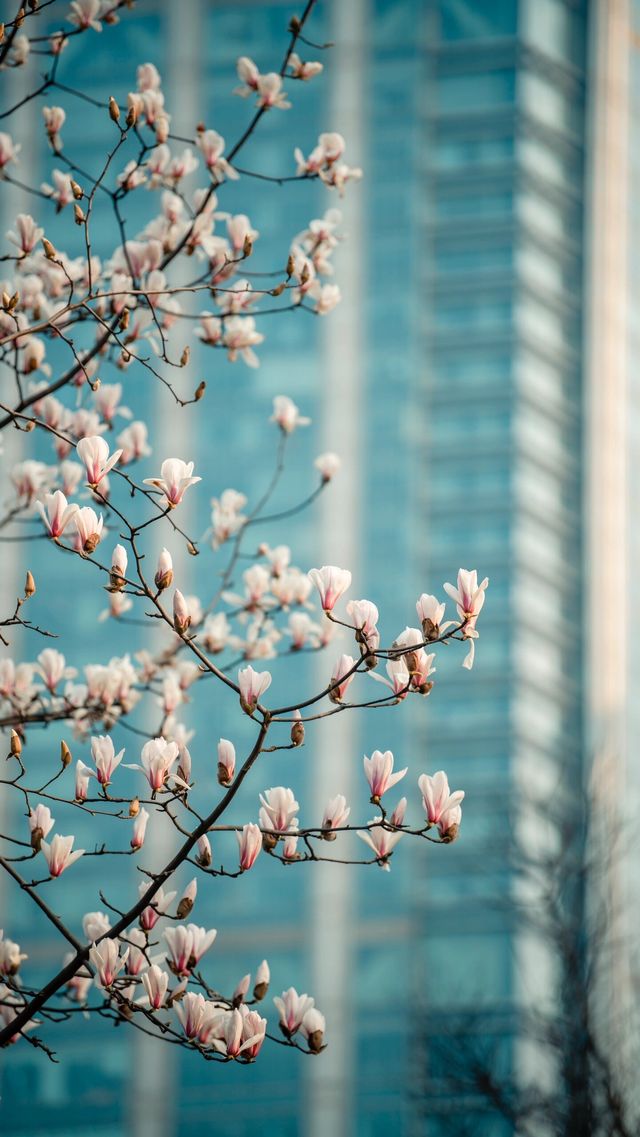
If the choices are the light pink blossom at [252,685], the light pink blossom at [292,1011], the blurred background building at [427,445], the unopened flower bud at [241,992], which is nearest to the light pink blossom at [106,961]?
the unopened flower bud at [241,992]

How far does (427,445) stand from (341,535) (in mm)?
3382

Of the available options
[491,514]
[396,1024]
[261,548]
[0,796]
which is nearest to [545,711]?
[491,514]

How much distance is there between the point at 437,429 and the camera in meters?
43.0

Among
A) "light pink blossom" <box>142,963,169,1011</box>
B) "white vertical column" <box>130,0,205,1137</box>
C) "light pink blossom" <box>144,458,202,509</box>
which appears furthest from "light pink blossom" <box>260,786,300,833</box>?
"white vertical column" <box>130,0,205,1137</box>

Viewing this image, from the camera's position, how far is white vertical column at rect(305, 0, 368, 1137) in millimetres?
37656

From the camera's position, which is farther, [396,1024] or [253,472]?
[253,472]

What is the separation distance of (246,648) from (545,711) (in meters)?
35.7

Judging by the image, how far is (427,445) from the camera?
42812 millimetres

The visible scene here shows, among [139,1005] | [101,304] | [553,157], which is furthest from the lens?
[553,157]

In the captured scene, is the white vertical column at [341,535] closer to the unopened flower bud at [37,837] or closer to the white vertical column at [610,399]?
the white vertical column at [610,399]

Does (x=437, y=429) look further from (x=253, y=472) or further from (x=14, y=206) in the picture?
(x=14, y=206)

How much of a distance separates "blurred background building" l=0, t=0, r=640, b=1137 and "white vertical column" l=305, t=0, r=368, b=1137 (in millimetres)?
71

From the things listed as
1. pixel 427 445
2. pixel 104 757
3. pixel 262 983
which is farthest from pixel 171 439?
pixel 262 983

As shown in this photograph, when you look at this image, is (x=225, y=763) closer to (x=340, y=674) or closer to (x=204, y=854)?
(x=204, y=854)
